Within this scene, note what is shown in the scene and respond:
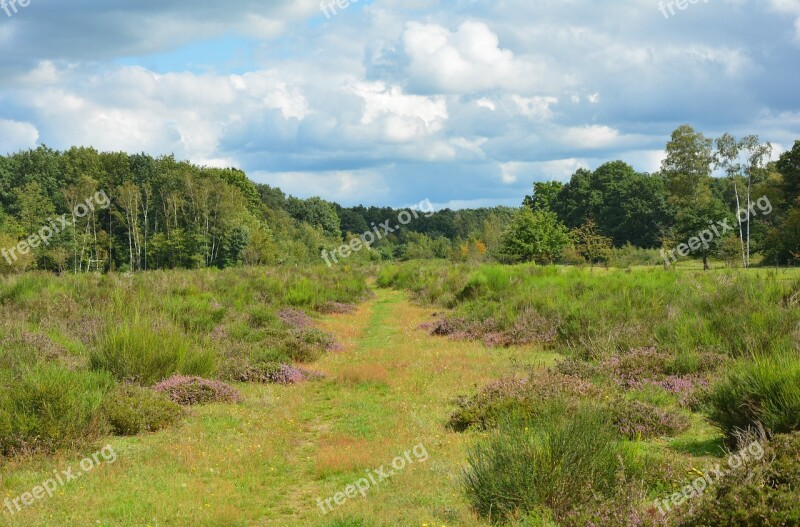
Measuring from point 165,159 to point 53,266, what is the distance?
22.6 metres

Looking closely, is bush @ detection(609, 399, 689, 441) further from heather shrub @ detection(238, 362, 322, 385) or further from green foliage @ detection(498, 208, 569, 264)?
green foliage @ detection(498, 208, 569, 264)

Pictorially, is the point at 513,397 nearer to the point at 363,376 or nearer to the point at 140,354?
the point at 363,376

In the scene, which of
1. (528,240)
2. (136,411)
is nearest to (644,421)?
(136,411)

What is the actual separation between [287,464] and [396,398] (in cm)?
393

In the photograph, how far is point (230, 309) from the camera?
21578 millimetres

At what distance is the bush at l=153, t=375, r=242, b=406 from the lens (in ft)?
39.0

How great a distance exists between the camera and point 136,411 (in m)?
10.2

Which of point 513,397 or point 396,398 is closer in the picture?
point 513,397

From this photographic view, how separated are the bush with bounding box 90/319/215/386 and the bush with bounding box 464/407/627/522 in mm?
8100

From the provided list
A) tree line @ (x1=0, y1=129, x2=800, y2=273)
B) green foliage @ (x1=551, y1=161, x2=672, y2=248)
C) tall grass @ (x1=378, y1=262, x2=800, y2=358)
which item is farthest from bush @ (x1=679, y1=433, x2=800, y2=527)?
green foliage @ (x1=551, y1=161, x2=672, y2=248)

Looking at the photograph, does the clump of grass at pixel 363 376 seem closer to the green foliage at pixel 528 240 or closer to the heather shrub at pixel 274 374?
the heather shrub at pixel 274 374

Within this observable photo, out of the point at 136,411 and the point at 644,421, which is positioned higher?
the point at 136,411

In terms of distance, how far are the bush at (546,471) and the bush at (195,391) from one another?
7125 mm

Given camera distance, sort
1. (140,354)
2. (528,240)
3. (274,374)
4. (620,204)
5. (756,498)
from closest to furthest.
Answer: (756,498) → (140,354) → (274,374) → (528,240) → (620,204)
